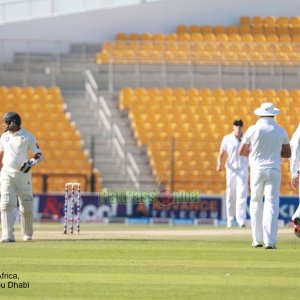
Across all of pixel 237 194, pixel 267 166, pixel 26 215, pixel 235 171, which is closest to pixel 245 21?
pixel 235 171

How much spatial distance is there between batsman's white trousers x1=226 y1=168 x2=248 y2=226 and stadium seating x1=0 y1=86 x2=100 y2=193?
25.7 ft

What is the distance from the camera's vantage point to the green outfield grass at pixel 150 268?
41.7 ft

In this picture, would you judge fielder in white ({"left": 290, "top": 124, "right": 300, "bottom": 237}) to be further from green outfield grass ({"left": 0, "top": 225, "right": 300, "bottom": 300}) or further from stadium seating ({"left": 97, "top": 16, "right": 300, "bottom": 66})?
stadium seating ({"left": 97, "top": 16, "right": 300, "bottom": 66})

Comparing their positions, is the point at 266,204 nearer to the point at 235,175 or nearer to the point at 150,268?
the point at 150,268

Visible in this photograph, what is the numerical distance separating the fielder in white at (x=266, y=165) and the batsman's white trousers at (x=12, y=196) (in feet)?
12.5

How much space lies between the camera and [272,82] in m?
41.2

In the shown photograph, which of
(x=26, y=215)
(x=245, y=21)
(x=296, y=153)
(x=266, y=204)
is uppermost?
(x=245, y=21)

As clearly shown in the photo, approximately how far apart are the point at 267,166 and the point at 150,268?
404cm

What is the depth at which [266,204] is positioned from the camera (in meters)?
18.6

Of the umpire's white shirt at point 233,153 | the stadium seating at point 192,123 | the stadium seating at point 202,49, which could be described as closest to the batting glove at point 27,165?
the umpire's white shirt at point 233,153

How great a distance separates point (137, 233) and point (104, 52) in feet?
61.5

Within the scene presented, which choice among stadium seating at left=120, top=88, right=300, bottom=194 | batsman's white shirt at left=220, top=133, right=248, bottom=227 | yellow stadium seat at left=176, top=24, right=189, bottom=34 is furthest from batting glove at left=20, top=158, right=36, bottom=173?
yellow stadium seat at left=176, top=24, right=189, bottom=34

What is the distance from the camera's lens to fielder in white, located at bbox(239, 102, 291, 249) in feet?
61.1

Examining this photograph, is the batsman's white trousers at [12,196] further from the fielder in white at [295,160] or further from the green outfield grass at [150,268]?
the fielder in white at [295,160]
